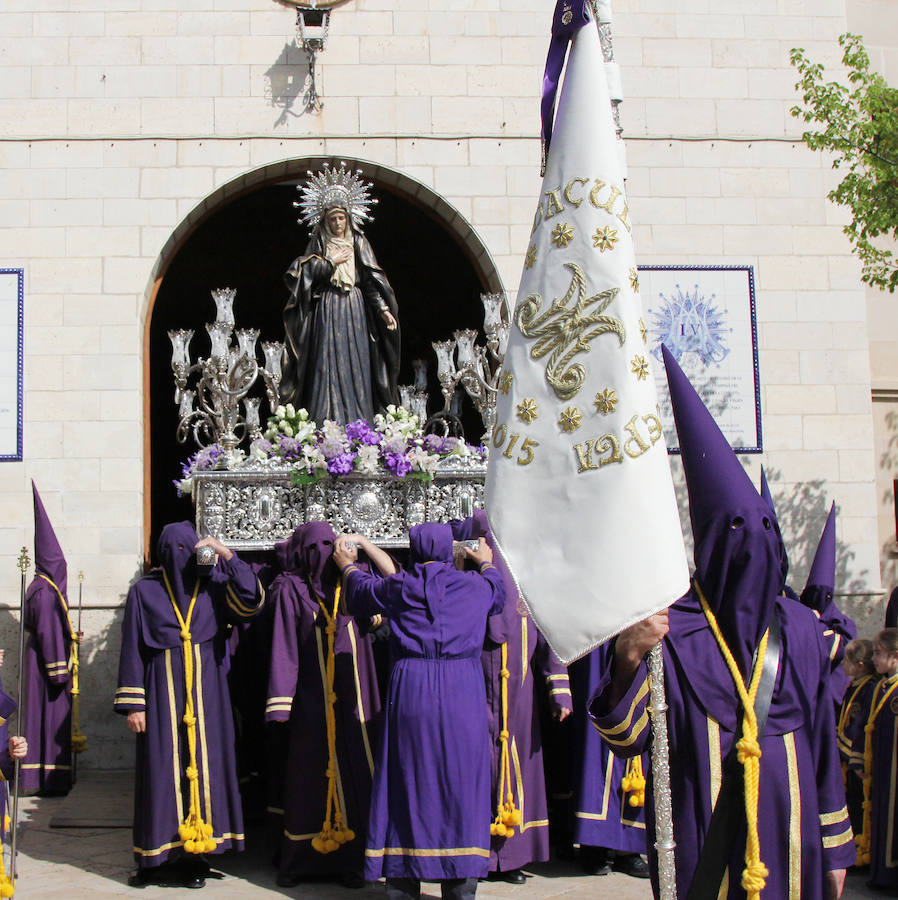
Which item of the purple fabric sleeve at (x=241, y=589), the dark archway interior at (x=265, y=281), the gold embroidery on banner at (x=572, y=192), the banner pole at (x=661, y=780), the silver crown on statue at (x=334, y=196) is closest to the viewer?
the banner pole at (x=661, y=780)

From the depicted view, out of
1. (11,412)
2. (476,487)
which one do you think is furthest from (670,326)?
(11,412)

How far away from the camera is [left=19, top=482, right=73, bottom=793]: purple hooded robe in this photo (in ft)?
28.5

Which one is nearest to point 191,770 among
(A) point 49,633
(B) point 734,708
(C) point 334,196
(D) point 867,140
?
(A) point 49,633

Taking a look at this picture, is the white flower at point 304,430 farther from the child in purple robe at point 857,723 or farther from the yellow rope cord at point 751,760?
the yellow rope cord at point 751,760

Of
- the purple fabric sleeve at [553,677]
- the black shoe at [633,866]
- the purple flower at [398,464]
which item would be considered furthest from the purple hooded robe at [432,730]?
the purple flower at [398,464]

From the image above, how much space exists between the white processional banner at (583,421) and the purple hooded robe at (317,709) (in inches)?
126

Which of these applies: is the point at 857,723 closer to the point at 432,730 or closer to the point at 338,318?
the point at 432,730

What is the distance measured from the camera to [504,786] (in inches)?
252

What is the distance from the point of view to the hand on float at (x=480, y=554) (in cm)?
624

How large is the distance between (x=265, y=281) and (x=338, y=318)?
7.18m

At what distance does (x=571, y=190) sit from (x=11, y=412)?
748 cm

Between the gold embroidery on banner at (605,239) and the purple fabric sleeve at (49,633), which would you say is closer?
the gold embroidery on banner at (605,239)

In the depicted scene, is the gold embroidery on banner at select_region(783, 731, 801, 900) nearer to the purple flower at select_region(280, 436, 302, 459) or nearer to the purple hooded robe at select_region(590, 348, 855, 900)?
the purple hooded robe at select_region(590, 348, 855, 900)

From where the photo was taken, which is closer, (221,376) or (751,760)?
(751,760)
